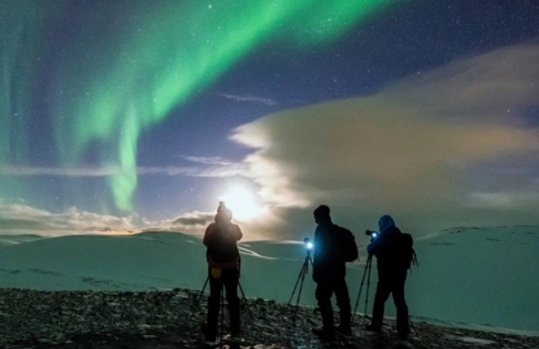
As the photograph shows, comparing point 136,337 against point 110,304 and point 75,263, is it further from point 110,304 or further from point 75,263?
point 75,263

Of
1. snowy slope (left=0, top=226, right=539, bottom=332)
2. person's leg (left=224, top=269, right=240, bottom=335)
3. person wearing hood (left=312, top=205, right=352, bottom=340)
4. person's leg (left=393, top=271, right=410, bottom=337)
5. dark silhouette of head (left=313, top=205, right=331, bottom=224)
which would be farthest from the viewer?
snowy slope (left=0, top=226, right=539, bottom=332)

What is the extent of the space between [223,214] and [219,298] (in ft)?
4.97

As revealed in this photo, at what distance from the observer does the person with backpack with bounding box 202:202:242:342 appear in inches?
354

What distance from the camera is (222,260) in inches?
357

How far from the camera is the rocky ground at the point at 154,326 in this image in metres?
8.53

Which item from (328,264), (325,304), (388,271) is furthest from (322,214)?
(388,271)

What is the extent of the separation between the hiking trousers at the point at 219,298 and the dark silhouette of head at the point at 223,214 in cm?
93

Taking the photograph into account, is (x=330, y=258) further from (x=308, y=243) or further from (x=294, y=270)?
(x=294, y=270)

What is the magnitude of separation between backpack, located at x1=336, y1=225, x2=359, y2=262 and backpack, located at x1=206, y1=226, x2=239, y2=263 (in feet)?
7.17

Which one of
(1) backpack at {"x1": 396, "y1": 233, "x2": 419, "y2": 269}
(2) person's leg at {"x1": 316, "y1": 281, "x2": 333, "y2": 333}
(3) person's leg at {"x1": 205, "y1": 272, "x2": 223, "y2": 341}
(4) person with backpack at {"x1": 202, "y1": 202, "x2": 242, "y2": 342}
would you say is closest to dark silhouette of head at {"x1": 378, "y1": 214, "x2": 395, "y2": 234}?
(1) backpack at {"x1": 396, "y1": 233, "x2": 419, "y2": 269}

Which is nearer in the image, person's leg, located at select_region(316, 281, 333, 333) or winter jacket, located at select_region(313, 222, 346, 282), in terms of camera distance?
person's leg, located at select_region(316, 281, 333, 333)

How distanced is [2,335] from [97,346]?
6.45 ft

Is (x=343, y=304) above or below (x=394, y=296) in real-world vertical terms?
below

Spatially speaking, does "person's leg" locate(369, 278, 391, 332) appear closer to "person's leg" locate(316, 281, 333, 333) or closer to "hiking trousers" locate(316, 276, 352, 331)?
"hiking trousers" locate(316, 276, 352, 331)
